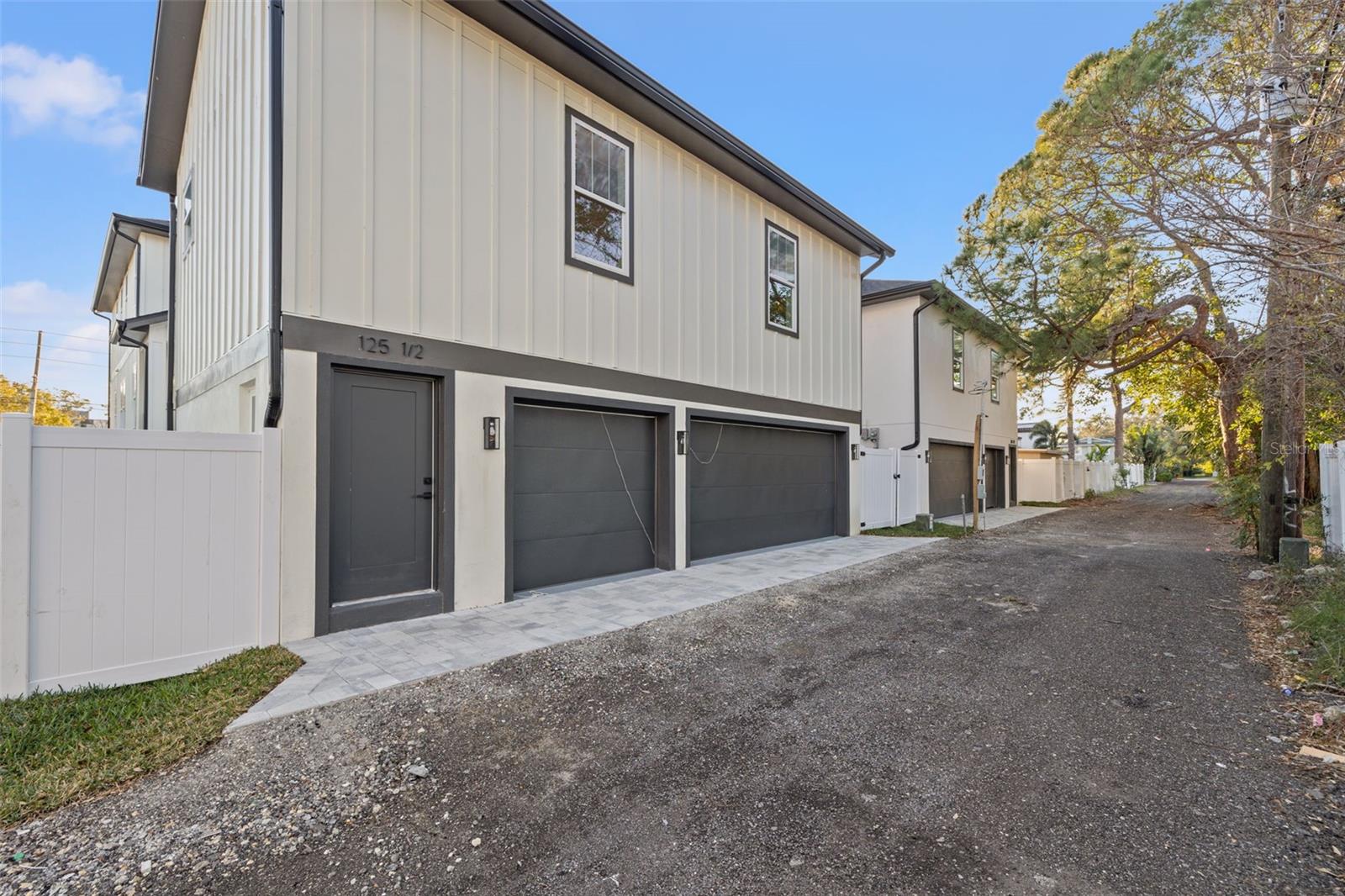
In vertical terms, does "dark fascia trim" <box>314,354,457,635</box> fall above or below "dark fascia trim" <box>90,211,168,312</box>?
below

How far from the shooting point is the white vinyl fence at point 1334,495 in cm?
636

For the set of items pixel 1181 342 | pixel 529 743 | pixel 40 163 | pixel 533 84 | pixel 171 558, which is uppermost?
pixel 40 163

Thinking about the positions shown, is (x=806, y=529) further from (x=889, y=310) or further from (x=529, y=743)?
(x=529, y=743)

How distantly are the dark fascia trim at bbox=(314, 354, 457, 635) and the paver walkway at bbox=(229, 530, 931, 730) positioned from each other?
0.36ft

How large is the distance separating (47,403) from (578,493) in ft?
87.1

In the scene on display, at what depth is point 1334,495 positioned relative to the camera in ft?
21.5

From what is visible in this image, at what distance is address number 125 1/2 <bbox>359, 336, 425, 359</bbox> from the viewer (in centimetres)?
470

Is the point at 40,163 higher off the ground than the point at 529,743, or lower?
higher

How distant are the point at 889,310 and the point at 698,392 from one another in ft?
25.8

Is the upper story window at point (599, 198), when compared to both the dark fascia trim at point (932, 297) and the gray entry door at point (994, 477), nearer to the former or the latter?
the dark fascia trim at point (932, 297)

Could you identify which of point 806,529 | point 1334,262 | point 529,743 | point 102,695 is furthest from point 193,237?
point 1334,262

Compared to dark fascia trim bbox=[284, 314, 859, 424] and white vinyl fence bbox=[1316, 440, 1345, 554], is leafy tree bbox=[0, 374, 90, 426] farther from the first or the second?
white vinyl fence bbox=[1316, 440, 1345, 554]

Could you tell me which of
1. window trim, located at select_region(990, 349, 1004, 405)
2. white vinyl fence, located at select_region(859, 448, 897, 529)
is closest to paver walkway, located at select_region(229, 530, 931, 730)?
white vinyl fence, located at select_region(859, 448, 897, 529)

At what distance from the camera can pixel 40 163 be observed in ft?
37.4
